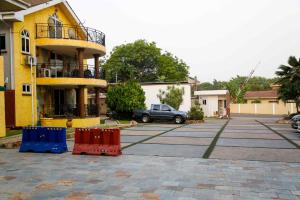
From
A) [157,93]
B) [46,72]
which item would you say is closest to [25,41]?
[46,72]

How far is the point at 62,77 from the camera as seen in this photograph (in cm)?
2256

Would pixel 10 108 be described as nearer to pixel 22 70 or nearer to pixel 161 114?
pixel 22 70

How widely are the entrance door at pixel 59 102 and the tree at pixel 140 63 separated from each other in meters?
29.0

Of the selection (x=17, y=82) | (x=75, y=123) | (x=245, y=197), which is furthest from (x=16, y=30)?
(x=245, y=197)

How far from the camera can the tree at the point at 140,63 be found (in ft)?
183

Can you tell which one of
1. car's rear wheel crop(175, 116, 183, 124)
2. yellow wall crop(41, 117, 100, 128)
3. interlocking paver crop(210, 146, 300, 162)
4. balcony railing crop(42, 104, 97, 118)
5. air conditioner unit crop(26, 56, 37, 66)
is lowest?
interlocking paver crop(210, 146, 300, 162)

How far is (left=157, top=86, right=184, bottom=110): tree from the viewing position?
113 ft

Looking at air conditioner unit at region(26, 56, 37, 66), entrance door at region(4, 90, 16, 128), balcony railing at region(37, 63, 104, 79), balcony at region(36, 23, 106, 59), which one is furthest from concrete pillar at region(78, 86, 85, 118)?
entrance door at region(4, 90, 16, 128)

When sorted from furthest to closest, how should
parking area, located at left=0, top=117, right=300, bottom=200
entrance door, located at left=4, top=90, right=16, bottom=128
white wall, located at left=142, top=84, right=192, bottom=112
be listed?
1. white wall, located at left=142, top=84, right=192, bottom=112
2. entrance door, located at left=4, top=90, right=16, bottom=128
3. parking area, located at left=0, top=117, right=300, bottom=200

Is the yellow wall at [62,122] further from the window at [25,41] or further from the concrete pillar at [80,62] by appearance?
the window at [25,41]

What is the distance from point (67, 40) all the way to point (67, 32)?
4.34 meters

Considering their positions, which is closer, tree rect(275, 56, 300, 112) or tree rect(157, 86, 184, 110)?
tree rect(275, 56, 300, 112)

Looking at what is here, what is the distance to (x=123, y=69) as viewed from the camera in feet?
182

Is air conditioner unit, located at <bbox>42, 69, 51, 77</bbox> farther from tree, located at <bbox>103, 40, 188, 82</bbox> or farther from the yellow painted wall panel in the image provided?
tree, located at <bbox>103, 40, 188, 82</bbox>
